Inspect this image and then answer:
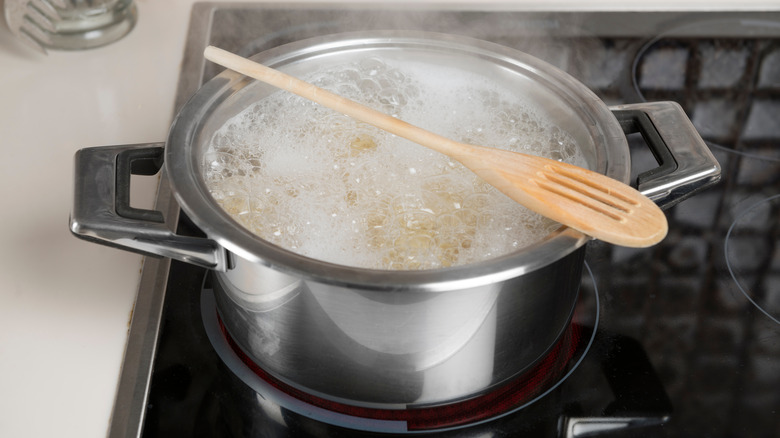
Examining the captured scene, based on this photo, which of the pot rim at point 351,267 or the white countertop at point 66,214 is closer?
the pot rim at point 351,267

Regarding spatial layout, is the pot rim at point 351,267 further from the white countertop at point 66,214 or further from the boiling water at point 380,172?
the white countertop at point 66,214

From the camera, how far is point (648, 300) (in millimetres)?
825

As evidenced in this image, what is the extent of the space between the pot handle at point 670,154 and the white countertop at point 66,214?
20.5 inches

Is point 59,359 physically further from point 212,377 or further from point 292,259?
point 292,259

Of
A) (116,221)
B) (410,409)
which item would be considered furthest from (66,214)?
(410,409)

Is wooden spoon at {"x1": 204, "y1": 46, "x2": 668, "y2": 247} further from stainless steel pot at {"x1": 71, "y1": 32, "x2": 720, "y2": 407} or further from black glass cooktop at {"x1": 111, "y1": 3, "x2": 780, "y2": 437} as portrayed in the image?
black glass cooktop at {"x1": 111, "y1": 3, "x2": 780, "y2": 437}

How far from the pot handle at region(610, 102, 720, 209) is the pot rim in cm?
4

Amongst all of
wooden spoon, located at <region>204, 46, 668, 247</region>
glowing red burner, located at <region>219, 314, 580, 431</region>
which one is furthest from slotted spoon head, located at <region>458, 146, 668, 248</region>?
glowing red burner, located at <region>219, 314, 580, 431</region>

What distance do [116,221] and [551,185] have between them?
0.38 meters

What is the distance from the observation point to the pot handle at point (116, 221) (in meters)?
0.63

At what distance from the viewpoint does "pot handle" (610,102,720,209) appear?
2.29 ft

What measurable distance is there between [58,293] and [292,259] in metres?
0.38

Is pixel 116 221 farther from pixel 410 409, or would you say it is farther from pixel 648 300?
pixel 648 300

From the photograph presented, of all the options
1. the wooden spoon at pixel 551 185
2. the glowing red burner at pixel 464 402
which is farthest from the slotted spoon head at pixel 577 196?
the glowing red burner at pixel 464 402
